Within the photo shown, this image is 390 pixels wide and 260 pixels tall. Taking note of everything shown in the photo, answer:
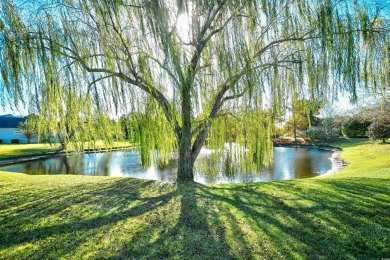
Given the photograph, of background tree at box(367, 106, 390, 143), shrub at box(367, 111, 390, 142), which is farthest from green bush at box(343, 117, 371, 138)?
background tree at box(367, 106, 390, 143)

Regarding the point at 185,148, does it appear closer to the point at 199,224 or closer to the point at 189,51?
the point at 189,51

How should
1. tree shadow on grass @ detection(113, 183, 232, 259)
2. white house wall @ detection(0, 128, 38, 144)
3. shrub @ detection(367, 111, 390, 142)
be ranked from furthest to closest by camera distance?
white house wall @ detection(0, 128, 38, 144)
shrub @ detection(367, 111, 390, 142)
tree shadow on grass @ detection(113, 183, 232, 259)

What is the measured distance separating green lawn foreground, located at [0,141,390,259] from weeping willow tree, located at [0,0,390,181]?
5.56ft

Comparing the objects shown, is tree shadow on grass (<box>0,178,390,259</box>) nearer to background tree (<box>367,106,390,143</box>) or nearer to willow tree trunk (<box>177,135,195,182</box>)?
willow tree trunk (<box>177,135,195,182</box>)

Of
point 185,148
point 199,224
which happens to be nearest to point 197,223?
point 199,224

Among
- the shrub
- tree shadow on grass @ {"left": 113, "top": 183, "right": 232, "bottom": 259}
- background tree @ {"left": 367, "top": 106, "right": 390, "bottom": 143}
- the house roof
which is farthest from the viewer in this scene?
the house roof

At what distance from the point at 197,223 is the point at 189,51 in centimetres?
328

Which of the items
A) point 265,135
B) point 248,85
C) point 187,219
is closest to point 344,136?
point 265,135

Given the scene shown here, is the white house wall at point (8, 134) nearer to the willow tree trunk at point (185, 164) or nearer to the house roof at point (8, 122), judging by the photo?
the house roof at point (8, 122)

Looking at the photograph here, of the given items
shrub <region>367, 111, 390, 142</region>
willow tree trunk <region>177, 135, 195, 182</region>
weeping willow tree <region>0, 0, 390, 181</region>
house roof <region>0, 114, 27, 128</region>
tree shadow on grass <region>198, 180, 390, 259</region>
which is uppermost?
house roof <region>0, 114, 27, 128</region>

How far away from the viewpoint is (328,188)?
4.47m

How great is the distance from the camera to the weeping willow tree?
4020 millimetres

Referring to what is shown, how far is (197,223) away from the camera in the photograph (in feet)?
9.59

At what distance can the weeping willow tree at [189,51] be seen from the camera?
402 cm
